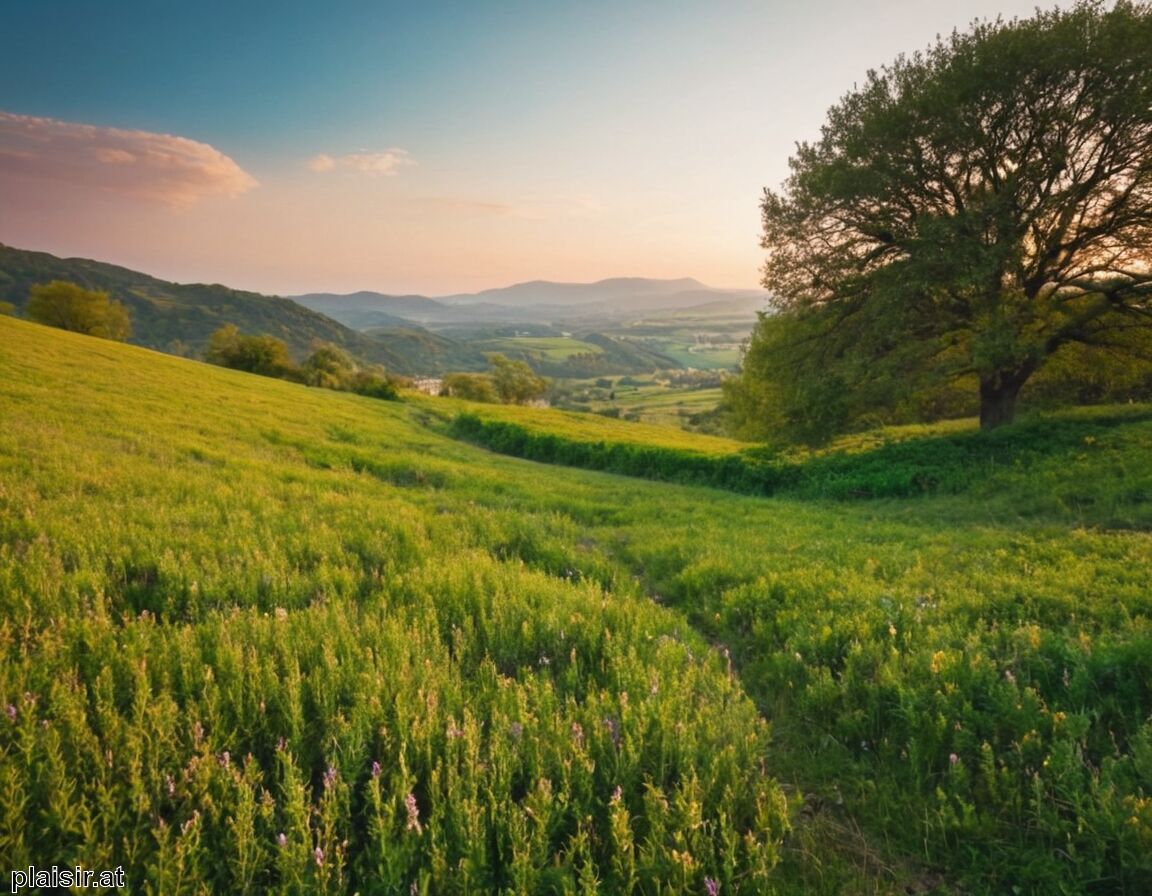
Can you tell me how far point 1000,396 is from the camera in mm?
20922

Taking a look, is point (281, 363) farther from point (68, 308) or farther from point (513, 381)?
point (513, 381)

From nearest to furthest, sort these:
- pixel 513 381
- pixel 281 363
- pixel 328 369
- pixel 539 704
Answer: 1. pixel 539 704
2. pixel 328 369
3. pixel 281 363
4. pixel 513 381

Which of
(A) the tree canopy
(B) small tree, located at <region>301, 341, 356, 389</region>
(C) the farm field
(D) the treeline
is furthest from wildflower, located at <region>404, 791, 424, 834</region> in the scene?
(C) the farm field

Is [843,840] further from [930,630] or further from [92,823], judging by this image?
[92,823]

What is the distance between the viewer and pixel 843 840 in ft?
11.3

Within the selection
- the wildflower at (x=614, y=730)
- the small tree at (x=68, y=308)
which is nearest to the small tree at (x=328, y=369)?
the small tree at (x=68, y=308)

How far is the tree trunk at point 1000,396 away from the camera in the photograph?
20.5 meters

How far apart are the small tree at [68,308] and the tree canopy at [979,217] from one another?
9289 cm

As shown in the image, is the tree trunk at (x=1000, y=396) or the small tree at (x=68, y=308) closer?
the tree trunk at (x=1000, y=396)

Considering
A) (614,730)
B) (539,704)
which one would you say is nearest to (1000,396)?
(614,730)

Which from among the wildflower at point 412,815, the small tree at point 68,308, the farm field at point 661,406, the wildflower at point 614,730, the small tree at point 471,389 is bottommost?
the farm field at point 661,406

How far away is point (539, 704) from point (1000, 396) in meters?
24.2

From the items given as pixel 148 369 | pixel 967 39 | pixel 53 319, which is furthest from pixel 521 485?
pixel 53 319

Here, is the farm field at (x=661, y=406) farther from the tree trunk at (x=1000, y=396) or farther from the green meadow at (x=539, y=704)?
the green meadow at (x=539, y=704)
